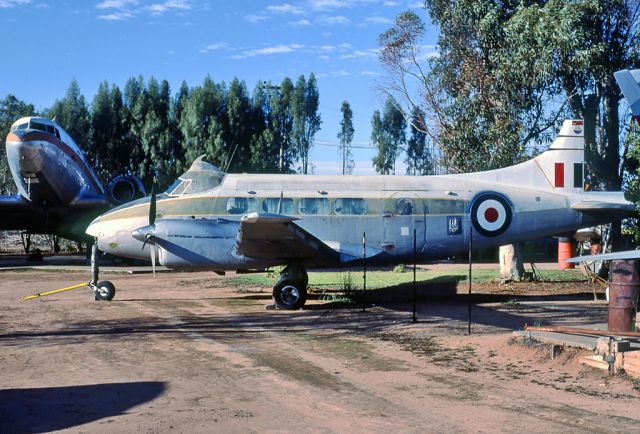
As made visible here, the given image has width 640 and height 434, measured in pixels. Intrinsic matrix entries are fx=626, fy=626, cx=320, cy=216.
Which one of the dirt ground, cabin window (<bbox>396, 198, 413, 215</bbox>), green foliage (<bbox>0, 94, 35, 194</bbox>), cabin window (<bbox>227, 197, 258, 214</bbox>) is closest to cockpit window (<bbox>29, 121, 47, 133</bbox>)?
the dirt ground

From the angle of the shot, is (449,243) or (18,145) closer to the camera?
(449,243)

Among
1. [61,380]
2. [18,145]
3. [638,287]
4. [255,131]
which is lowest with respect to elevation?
[61,380]

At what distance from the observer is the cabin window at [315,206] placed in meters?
18.5

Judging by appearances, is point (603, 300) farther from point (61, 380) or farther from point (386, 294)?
point (61, 380)

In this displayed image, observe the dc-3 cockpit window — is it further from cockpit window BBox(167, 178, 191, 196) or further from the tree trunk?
the tree trunk

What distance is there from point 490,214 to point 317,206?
5.27 m

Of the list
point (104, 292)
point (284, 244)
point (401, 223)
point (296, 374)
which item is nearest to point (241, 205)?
point (284, 244)

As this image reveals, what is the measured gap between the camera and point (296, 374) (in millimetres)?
9750

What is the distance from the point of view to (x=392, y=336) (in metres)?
13.2

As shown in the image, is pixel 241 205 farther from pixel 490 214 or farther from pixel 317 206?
pixel 490 214

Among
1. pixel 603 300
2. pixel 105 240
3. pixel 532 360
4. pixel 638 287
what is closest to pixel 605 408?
pixel 532 360

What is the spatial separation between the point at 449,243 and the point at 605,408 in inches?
442

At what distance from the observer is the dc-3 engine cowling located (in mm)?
37938

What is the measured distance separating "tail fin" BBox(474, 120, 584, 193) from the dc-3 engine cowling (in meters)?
24.8
